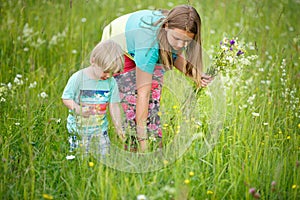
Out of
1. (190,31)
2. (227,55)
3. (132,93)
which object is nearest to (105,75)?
(132,93)

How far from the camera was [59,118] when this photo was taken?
288cm

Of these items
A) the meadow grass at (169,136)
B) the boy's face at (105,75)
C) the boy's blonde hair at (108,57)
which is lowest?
the meadow grass at (169,136)

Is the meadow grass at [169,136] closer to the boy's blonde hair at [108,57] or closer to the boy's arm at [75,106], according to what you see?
the boy's arm at [75,106]

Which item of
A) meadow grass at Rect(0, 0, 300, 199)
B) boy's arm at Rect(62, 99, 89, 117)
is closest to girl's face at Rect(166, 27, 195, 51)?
meadow grass at Rect(0, 0, 300, 199)

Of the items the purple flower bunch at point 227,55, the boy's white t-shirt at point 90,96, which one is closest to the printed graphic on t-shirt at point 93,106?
the boy's white t-shirt at point 90,96

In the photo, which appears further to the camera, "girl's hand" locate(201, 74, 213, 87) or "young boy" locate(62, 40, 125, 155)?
"girl's hand" locate(201, 74, 213, 87)

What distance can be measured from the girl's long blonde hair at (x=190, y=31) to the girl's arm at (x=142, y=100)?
0.17 m

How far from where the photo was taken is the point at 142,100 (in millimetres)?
2707

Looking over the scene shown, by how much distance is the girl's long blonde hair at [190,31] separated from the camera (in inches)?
100.0

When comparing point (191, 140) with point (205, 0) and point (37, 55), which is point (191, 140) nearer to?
point (37, 55)

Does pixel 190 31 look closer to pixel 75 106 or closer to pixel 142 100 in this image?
pixel 142 100

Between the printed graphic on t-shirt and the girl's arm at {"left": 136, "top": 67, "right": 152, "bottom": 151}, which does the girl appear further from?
the printed graphic on t-shirt

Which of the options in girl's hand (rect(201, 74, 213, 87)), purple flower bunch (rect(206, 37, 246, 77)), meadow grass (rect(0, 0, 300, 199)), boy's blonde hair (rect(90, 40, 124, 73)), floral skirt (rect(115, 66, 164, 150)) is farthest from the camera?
floral skirt (rect(115, 66, 164, 150))

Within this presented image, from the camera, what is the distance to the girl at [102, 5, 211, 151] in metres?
2.58
